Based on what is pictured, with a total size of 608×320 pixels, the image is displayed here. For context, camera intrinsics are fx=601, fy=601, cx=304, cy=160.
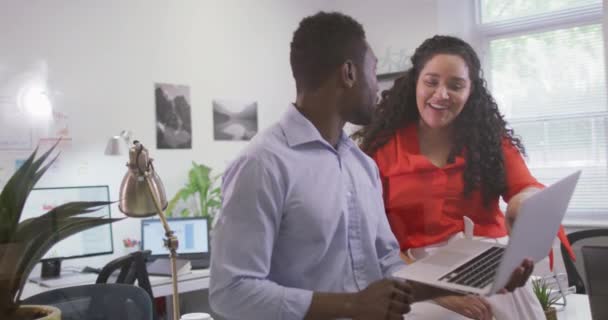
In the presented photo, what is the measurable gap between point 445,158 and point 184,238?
2.70m

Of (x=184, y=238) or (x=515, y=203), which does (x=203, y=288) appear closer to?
(x=184, y=238)

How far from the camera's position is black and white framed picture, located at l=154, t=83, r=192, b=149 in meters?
4.27

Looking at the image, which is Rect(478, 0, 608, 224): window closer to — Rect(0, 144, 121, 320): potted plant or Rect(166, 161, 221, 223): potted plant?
Rect(166, 161, 221, 223): potted plant

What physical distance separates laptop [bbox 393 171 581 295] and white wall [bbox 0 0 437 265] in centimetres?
224

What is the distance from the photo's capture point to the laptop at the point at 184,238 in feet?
13.2

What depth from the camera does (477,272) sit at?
119cm

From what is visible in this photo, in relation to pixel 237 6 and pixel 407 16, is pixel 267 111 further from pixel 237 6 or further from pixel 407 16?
pixel 407 16

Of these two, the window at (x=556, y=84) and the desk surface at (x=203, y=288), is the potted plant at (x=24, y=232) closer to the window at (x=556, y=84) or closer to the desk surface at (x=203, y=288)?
the desk surface at (x=203, y=288)

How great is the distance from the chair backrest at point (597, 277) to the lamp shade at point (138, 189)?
1.04m

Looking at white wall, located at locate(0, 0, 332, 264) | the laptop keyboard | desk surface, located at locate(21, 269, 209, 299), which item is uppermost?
white wall, located at locate(0, 0, 332, 264)

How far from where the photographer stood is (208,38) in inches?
182

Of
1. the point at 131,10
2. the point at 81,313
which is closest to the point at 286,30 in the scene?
the point at 131,10

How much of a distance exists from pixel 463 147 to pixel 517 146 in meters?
0.22

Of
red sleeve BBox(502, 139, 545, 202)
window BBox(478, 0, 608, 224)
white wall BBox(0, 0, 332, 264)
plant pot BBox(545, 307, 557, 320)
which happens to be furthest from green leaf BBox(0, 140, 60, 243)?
window BBox(478, 0, 608, 224)
